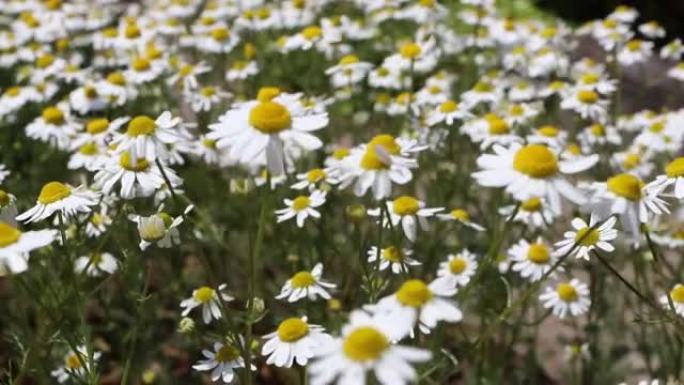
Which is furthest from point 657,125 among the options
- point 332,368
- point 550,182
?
point 332,368

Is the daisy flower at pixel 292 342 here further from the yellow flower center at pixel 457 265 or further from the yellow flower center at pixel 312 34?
the yellow flower center at pixel 312 34

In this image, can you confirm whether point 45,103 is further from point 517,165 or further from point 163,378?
point 517,165

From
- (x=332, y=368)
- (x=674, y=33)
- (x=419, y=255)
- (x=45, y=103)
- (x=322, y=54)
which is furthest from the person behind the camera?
(x=674, y=33)

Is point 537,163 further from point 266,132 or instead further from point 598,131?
point 598,131

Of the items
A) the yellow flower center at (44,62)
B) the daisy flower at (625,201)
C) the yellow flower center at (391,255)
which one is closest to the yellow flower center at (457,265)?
the yellow flower center at (391,255)

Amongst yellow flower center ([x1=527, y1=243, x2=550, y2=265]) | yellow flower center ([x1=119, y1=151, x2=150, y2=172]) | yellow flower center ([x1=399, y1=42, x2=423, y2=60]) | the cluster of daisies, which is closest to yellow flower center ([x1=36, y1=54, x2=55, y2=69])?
the cluster of daisies

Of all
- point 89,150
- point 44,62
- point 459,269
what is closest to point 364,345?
point 459,269
